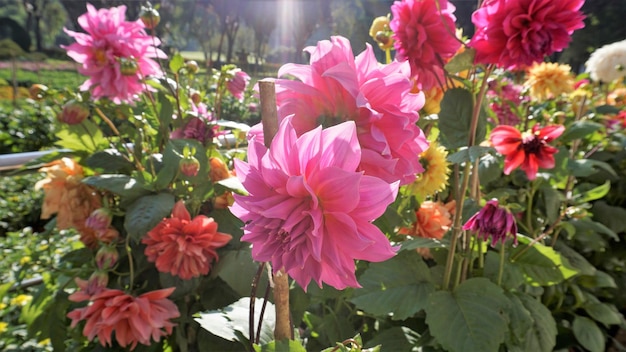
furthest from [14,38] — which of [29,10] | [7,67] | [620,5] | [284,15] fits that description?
[620,5]

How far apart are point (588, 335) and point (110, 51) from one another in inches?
55.3

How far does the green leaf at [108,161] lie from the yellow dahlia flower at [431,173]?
579 mm

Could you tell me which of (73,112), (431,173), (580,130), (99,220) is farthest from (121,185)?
(580,130)

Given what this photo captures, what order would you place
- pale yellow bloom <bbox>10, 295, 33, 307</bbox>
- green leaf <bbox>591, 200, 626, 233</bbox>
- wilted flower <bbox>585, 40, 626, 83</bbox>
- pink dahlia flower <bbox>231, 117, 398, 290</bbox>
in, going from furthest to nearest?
wilted flower <bbox>585, 40, 626, 83</bbox> < pale yellow bloom <bbox>10, 295, 33, 307</bbox> < green leaf <bbox>591, 200, 626, 233</bbox> < pink dahlia flower <bbox>231, 117, 398, 290</bbox>

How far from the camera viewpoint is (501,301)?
719 millimetres

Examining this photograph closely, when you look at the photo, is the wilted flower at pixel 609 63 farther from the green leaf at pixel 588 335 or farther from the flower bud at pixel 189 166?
the flower bud at pixel 189 166

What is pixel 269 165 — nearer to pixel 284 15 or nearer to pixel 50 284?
pixel 50 284

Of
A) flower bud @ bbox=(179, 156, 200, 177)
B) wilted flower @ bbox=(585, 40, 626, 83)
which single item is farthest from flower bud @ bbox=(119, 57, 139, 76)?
wilted flower @ bbox=(585, 40, 626, 83)

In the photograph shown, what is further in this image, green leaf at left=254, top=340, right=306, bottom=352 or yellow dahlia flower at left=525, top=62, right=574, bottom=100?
yellow dahlia flower at left=525, top=62, right=574, bottom=100

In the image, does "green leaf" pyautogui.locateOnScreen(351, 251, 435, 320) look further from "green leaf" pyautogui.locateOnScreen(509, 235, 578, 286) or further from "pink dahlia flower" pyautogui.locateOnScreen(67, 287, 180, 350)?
"pink dahlia flower" pyautogui.locateOnScreen(67, 287, 180, 350)

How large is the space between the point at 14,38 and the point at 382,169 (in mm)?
17883

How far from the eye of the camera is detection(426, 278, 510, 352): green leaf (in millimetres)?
675

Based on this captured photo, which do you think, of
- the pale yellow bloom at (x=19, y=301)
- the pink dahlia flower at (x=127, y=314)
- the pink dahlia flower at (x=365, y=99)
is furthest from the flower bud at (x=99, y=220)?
the pale yellow bloom at (x=19, y=301)

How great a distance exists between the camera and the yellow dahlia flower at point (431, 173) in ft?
2.56
